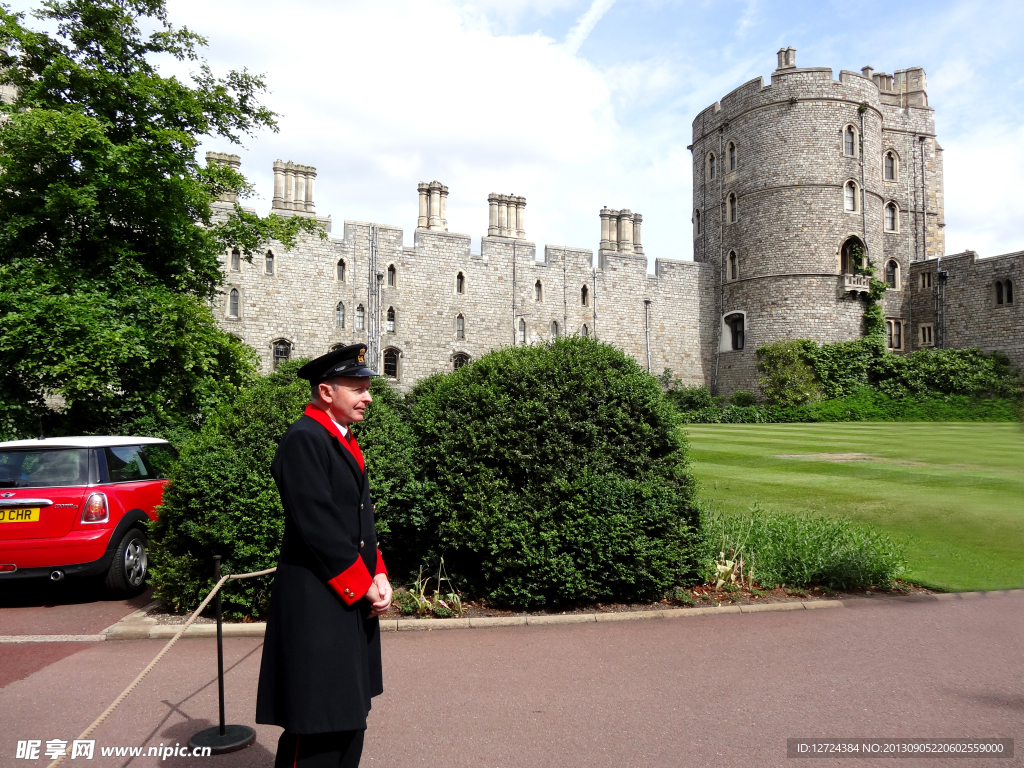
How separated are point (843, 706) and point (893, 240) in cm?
4069

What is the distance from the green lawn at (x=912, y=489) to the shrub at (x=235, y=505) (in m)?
5.49

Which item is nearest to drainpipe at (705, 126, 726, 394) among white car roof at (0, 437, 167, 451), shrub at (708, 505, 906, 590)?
shrub at (708, 505, 906, 590)

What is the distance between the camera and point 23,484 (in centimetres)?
676

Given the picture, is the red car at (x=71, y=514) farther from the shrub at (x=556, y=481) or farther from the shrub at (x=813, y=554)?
the shrub at (x=813, y=554)

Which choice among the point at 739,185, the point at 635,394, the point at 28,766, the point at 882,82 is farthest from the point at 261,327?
the point at 882,82

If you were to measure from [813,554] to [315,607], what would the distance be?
580cm

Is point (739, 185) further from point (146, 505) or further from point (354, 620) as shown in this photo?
point (354, 620)

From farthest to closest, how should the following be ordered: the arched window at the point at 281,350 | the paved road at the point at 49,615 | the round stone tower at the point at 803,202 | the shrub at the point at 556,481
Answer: the round stone tower at the point at 803,202, the arched window at the point at 281,350, the shrub at the point at 556,481, the paved road at the point at 49,615

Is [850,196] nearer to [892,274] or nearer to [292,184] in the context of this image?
[892,274]

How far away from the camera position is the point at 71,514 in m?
6.72

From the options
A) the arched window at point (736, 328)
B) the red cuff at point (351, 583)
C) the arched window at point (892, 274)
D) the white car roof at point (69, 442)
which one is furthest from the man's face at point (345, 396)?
the arched window at point (892, 274)

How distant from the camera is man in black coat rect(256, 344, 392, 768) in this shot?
2.88m

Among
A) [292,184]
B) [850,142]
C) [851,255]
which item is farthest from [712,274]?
[292,184]

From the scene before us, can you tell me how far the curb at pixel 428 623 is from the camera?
226 inches
